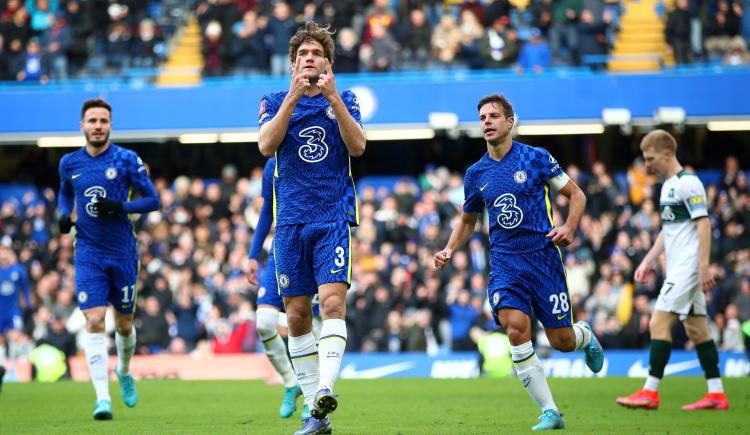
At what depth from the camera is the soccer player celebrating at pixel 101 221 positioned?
33.5 ft

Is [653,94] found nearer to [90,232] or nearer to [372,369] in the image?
[372,369]

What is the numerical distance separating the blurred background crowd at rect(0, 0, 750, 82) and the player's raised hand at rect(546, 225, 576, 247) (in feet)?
52.2

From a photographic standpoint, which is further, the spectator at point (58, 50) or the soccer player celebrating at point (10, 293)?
the spectator at point (58, 50)

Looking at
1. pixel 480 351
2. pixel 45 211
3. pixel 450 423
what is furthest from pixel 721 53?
pixel 450 423

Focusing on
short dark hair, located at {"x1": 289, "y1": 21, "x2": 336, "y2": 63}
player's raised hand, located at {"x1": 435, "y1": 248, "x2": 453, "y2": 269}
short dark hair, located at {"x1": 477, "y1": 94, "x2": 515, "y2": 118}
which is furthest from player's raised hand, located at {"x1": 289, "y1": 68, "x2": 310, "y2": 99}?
player's raised hand, located at {"x1": 435, "y1": 248, "x2": 453, "y2": 269}

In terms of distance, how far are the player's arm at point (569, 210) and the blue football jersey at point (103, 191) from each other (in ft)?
13.0

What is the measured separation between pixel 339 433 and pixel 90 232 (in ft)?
11.8

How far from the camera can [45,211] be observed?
24672mm

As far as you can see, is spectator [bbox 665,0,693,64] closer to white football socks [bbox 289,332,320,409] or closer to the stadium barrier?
the stadium barrier

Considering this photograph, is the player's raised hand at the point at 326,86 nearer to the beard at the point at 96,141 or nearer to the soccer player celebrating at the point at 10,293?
the beard at the point at 96,141

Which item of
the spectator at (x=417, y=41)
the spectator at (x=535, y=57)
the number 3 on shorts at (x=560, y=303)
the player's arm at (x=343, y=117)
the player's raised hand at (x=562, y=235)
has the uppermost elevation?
the spectator at (x=417, y=41)

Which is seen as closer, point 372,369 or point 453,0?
point 372,369

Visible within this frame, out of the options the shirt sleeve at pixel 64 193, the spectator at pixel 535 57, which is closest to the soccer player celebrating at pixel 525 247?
the shirt sleeve at pixel 64 193

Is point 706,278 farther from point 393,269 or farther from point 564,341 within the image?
point 393,269
